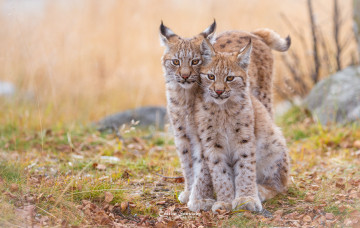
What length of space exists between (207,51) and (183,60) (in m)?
0.26

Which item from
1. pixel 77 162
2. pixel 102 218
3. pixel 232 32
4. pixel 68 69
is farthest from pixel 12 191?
pixel 68 69

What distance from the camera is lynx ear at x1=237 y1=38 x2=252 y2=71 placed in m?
4.49

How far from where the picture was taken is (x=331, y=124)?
7.34m

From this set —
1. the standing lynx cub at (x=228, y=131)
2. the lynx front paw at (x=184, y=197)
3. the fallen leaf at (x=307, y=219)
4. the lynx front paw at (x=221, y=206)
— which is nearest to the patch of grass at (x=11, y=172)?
the lynx front paw at (x=184, y=197)

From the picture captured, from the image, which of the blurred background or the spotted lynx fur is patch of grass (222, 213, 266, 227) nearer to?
the spotted lynx fur

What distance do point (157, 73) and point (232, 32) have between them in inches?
231

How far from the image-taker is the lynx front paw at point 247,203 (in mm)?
4297

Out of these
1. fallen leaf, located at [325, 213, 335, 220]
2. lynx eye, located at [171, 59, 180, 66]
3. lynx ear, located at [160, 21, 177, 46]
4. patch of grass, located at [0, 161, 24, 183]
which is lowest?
fallen leaf, located at [325, 213, 335, 220]

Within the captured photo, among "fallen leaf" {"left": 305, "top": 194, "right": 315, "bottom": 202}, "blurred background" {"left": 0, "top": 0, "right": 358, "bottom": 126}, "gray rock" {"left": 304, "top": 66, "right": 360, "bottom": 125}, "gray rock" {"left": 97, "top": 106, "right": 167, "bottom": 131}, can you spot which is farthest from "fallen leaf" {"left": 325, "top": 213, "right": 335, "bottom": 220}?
"blurred background" {"left": 0, "top": 0, "right": 358, "bottom": 126}

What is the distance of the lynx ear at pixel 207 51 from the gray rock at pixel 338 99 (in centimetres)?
327

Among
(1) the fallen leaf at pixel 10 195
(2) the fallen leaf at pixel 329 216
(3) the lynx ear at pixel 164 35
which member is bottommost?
(2) the fallen leaf at pixel 329 216

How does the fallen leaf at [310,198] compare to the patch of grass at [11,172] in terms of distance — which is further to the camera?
the fallen leaf at [310,198]

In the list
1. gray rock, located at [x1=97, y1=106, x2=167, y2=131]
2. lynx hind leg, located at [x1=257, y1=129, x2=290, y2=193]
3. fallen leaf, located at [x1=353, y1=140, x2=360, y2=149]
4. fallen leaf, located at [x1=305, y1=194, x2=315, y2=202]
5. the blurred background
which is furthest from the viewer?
the blurred background

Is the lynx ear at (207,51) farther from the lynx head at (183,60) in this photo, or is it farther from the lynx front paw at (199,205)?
the lynx front paw at (199,205)
